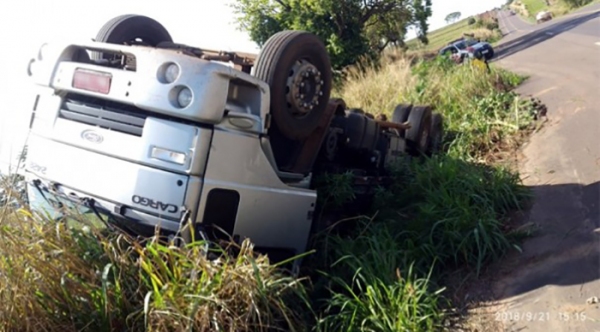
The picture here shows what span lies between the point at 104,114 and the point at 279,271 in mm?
1513

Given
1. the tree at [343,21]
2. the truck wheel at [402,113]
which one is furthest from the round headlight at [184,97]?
the tree at [343,21]

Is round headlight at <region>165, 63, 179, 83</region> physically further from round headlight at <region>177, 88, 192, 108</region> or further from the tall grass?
the tall grass

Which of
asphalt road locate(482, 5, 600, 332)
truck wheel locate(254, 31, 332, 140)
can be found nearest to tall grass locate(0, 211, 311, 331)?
truck wheel locate(254, 31, 332, 140)

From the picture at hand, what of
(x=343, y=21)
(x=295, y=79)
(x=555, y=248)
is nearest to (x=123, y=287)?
(x=295, y=79)

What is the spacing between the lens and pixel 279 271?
3.96 meters

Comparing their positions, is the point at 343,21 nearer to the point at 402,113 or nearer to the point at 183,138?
the point at 402,113

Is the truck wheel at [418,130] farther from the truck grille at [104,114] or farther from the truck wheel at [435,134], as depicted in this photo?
the truck grille at [104,114]

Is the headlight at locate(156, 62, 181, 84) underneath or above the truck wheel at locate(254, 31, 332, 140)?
above

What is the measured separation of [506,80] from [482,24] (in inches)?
1622

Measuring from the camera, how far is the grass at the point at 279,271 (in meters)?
3.38

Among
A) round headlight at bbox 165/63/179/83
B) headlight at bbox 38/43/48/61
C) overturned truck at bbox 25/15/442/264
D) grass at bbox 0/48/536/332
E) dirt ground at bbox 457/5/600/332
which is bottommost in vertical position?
dirt ground at bbox 457/5/600/332

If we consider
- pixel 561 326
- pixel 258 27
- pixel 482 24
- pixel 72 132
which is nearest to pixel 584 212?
pixel 561 326

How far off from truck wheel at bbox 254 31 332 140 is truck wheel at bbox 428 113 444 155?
10.6 feet

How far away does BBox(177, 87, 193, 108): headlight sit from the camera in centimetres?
385
